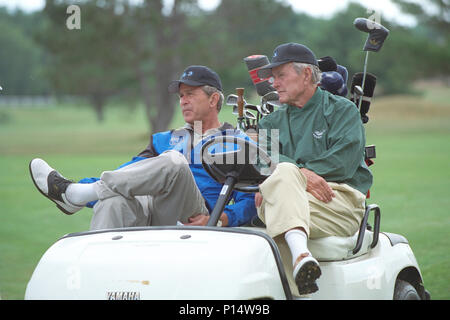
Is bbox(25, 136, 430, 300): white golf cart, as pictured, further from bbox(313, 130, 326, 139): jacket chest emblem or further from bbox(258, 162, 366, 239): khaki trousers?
bbox(313, 130, 326, 139): jacket chest emblem

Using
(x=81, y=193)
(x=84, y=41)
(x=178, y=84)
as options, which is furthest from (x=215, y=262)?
(x=84, y=41)

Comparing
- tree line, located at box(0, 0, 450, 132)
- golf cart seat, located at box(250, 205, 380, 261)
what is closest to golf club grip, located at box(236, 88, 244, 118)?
golf cart seat, located at box(250, 205, 380, 261)

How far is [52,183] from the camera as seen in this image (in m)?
3.46

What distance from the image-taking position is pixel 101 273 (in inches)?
111

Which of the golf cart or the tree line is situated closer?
the golf cart

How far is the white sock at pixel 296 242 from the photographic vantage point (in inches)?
115

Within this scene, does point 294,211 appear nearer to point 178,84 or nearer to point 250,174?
point 250,174

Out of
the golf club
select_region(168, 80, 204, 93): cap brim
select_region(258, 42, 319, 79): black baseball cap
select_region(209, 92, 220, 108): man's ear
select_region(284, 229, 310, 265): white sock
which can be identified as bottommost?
select_region(284, 229, 310, 265): white sock

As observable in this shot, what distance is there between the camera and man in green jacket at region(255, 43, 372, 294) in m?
3.05

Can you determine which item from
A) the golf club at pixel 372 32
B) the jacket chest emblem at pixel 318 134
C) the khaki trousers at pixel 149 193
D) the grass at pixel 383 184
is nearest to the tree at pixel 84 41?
Result: the grass at pixel 383 184

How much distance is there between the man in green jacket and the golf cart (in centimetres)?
9

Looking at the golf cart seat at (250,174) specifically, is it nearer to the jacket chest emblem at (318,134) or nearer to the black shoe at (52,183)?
the jacket chest emblem at (318,134)

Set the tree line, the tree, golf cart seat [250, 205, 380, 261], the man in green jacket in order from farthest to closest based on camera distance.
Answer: the tree line → the tree → golf cart seat [250, 205, 380, 261] → the man in green jacket
